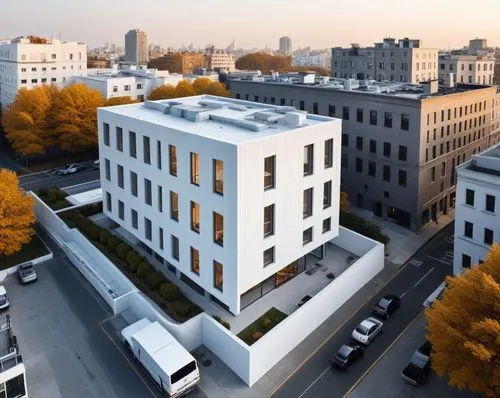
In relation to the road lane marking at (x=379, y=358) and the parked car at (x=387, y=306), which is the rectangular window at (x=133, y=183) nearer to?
the parked car at (x=387, y=306)

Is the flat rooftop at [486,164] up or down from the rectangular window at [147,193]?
up

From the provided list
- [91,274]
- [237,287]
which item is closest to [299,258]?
[237,287]

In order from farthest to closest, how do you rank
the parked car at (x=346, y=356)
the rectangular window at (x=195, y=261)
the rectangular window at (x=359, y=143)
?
the rectangular window at (x=359, y=143), the rectangular window at (x=195, y=261), the parked car at (x=346, y=356)

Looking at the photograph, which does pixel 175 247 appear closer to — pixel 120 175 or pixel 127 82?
pixel 120 175

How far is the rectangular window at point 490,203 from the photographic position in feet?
118

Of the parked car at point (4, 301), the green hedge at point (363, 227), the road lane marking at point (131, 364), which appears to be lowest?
the road lane marking at point (131, 364)

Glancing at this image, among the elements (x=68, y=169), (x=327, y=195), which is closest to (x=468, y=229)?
(x=327, y=195)

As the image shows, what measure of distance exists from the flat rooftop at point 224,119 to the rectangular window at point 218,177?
170cm

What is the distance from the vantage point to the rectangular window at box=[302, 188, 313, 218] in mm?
38084

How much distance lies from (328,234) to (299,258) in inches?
139

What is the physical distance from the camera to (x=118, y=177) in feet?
147

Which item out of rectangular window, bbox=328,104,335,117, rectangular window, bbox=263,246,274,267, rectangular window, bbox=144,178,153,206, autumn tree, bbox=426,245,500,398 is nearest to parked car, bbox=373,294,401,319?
rectangular window, bbox=263,246,274,267

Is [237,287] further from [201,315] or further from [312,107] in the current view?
[312,107]

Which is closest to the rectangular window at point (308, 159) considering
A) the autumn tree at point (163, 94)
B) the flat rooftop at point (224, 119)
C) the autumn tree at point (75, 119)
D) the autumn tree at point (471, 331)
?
the flat rooftop at point (224, 119)
